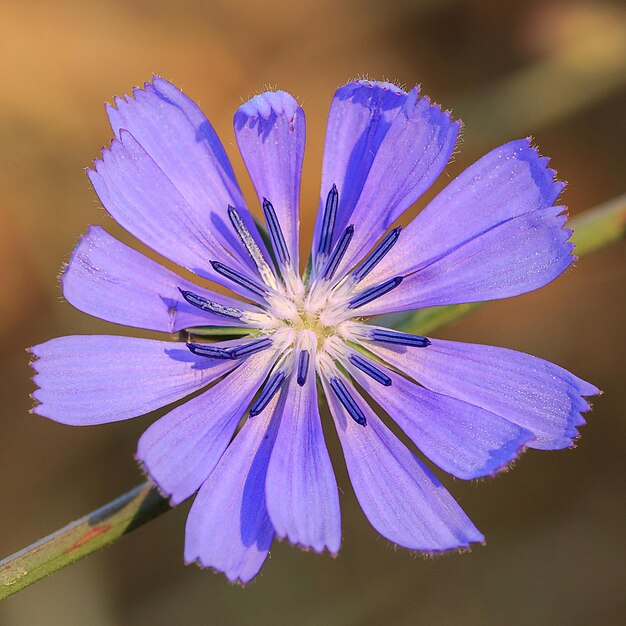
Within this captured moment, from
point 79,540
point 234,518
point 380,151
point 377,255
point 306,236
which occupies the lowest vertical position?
point 234,518

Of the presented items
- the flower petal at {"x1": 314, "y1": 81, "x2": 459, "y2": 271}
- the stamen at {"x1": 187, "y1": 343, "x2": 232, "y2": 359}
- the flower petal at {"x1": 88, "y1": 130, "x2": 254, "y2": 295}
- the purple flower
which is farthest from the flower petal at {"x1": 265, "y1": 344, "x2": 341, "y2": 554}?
the flower petal at {"x1": 314, "y1": 81, "x2": 459, "y2": 271}

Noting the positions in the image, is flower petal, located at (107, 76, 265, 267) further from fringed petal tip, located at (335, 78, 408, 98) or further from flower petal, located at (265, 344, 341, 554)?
flower petal, located at (265, 344, 341, 554)

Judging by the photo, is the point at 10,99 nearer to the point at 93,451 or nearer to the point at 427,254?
the point at 93,451

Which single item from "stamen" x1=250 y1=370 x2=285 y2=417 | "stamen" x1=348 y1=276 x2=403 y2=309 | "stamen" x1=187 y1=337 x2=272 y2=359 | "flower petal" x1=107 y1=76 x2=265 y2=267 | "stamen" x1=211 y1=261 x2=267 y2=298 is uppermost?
"flower petal" x1=107 y1=76 x2=265 y2=267

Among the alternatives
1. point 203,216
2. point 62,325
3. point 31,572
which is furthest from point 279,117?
point 62,325

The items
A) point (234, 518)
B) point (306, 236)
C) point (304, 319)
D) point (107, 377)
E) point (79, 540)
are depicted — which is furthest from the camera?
point (306, 236)

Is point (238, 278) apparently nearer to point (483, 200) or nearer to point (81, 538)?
point (483, 200)

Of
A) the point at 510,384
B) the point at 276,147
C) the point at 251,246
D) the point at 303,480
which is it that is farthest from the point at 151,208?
the point at 510,384

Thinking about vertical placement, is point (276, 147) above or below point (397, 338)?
above
